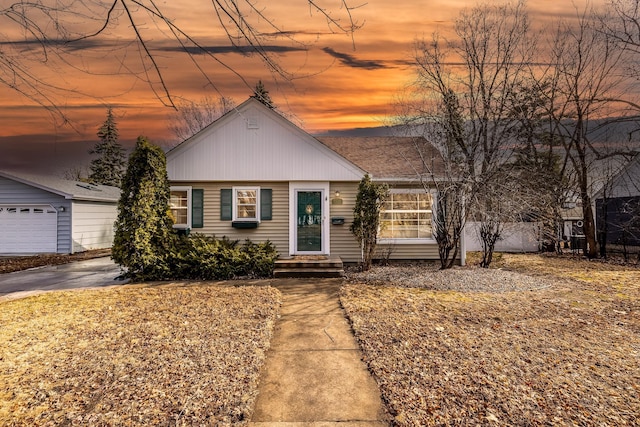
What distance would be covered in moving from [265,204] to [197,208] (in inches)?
89.0

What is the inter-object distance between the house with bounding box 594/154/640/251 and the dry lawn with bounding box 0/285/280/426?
16.6 m

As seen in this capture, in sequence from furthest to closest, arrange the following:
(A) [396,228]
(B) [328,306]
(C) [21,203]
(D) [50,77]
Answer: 1. (C) [21,203]
2. (A) [396,228]
3. (B) [328,306]
4. (D) [50,77]

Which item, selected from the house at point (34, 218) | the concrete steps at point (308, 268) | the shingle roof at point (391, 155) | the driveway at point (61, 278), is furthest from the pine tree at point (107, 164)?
the concrete steps at point (308, 268)

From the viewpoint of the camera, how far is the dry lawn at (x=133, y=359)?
3146 mm

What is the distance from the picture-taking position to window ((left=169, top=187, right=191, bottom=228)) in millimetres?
11664

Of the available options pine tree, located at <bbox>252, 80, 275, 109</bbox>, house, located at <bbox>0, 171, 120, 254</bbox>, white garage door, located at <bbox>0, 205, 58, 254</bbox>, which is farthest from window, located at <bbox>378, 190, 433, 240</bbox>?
white garage door, located at <bbox>0, 205, 58, 254</bbox>

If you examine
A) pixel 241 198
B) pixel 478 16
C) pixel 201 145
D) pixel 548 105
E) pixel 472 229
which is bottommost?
pixel 472 229

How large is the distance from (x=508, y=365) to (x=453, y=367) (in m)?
0.68

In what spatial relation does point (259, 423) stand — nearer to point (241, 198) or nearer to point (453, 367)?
point (453, 367)

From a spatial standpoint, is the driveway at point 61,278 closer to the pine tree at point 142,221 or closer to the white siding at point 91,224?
the pine tree at point 142,221

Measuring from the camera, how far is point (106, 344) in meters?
4.77

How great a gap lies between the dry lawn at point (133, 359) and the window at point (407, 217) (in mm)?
6337

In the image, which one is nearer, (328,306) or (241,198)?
(328,306)

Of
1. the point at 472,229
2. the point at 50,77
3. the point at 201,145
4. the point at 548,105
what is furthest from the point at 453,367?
the point at 548,105
